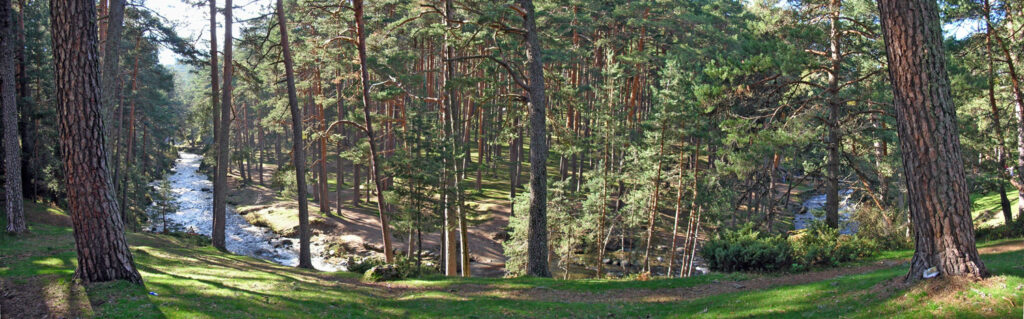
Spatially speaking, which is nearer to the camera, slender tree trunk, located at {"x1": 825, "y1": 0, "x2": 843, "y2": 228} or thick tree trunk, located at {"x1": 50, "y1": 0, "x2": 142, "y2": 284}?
thick tree trunk, located at {"x1": 50, "y1": 0, "x2": 142, "y2": 284}

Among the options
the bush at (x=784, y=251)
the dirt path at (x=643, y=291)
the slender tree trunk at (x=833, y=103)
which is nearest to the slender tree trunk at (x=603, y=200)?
the bush at (x=784, y=251)

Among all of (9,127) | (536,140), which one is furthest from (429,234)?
(9,127)

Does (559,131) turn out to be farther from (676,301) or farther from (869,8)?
(869,8)

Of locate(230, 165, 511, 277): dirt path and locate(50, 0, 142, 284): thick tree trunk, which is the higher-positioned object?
locate(50, 0, 142, 284): thick tree trunk

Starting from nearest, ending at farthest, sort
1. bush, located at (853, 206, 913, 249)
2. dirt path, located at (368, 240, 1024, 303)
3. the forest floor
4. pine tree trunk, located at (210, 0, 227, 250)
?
1. the forest floor
2. dirt path, located at (368, 240, 1024, 303)
3. bush, located at (853, 206, 913, 249)
4. pine tree trunk, located at (210, 0, 227, 250)

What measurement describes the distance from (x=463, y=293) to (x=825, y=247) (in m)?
9.28

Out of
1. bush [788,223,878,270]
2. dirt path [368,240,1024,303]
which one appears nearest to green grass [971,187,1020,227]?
bush [788,223,878,270]

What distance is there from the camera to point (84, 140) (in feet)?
24.4

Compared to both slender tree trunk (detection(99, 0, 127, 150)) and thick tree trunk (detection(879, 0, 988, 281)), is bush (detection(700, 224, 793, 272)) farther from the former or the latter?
slender tree trunk (detection(99, 0, 127, 150))

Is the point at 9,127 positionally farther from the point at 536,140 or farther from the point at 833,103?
the point at 833,103

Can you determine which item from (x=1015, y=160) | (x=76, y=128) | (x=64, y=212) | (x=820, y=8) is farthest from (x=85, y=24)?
(x=1015, y=160)

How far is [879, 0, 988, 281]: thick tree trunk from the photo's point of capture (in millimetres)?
6793

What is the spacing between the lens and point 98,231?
24.8ft

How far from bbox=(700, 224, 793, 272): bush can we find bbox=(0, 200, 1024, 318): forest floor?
2.18 ft
